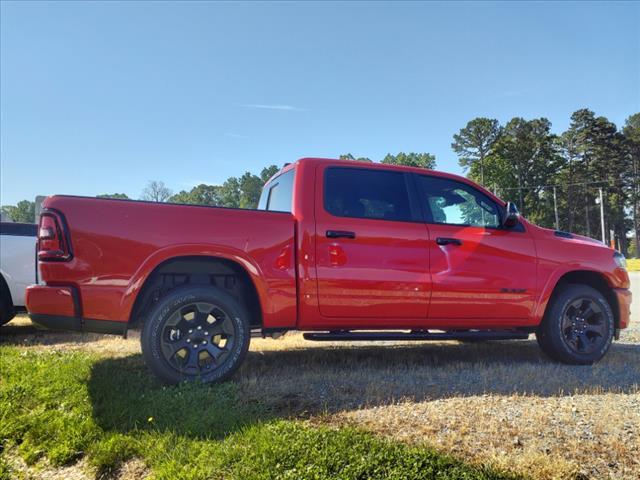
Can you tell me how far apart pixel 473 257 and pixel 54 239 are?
145 inches

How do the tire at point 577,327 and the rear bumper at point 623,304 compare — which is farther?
the rear bumper at point 623,304

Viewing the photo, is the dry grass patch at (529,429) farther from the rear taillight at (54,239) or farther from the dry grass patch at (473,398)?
the rear taillight at (54,239)

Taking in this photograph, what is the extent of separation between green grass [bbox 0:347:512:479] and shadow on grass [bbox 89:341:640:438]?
16 millimetres

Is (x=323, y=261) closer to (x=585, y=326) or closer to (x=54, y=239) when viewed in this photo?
(x=54, y=239)

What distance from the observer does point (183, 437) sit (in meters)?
2.98

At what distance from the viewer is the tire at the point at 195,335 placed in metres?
3.90

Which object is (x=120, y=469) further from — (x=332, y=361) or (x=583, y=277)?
(x=583, y=277)

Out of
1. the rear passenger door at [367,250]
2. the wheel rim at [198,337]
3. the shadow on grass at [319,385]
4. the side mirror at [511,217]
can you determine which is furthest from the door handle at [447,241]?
the wheel rim at [198,337]

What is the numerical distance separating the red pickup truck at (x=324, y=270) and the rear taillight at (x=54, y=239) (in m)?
0.01

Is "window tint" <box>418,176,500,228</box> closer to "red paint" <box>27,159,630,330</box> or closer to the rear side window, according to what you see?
"red paint" <box>27,159,630,330</box>

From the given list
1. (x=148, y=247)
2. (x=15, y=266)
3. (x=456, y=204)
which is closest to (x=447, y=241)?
(x=456, y=204)

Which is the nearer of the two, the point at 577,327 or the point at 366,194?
the point at 366,194

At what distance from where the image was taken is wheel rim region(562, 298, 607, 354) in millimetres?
5094

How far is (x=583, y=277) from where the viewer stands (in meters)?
5.36
